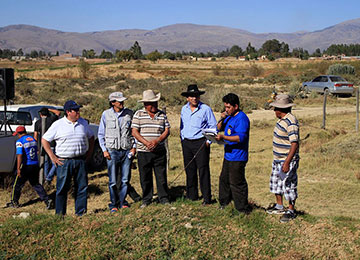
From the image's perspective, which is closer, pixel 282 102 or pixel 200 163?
pixel 282 102

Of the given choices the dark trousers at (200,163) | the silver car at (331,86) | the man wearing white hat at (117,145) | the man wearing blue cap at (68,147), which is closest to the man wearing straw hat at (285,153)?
the dark trousers at (200,163)

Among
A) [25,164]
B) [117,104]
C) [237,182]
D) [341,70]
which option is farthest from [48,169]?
[341,70]

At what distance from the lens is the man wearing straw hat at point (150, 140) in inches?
238

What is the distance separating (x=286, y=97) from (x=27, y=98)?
2395 cm

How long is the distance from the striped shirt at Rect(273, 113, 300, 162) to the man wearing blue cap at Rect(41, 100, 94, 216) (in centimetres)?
249

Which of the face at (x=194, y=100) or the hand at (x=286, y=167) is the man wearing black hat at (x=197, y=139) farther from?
the hand at (x=286, y=167)

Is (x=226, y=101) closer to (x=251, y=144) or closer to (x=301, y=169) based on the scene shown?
(x=301, y=169)

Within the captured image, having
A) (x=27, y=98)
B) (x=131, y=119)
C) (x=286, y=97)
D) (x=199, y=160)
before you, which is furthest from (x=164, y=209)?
(x=27, y=98)

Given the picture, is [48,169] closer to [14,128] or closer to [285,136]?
[14,128]

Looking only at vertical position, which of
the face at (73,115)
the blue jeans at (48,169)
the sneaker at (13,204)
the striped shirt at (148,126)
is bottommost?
the sneaker at (13,204)

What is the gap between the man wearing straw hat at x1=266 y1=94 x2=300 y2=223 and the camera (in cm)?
540

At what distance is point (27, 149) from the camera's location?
23.0ft

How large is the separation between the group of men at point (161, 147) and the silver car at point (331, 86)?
897 inches

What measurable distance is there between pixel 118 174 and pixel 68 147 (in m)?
0.98
